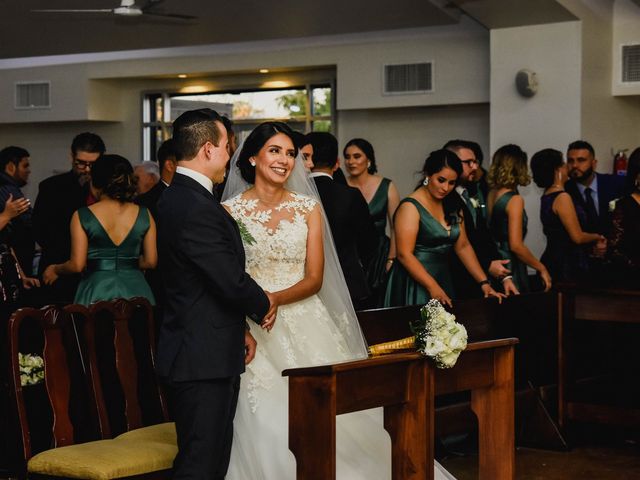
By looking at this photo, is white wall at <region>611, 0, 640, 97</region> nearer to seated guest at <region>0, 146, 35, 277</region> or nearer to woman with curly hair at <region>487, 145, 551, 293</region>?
woman with curly hair at <region>487, 145, 551, 293</region>

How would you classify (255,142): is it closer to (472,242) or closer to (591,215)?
(472,242)

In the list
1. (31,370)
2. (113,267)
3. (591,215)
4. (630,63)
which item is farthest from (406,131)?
(31,370)

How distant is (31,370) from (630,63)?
6834 millimetres

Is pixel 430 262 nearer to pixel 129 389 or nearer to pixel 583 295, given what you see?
pixel 583 295

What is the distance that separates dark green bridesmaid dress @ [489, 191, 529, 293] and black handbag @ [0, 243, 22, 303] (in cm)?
287

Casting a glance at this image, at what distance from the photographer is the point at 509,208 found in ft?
20.9

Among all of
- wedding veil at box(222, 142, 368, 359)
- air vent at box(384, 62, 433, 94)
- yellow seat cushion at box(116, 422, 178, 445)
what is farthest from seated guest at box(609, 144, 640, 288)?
air vent at box(384, 62, 433, 94)

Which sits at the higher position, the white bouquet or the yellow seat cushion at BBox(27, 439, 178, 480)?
the white bouquet

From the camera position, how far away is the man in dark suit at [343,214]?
527cm

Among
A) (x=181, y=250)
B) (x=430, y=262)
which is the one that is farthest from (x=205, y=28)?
(x=181, y=250)

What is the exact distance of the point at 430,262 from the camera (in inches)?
218

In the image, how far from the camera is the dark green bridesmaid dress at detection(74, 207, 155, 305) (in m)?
5.39

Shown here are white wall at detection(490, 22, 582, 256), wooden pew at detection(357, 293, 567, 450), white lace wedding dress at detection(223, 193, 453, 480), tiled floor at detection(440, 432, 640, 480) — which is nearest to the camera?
white lace wedding dress at detection(223, 193, 453, 480)

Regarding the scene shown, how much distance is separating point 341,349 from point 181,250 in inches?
41.4
